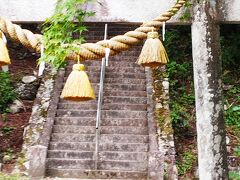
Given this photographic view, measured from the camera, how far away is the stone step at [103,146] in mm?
6438

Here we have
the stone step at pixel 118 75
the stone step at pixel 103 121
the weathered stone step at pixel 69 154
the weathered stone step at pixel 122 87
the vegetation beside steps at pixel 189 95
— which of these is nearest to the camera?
the weathered stone step at pixel 69 154

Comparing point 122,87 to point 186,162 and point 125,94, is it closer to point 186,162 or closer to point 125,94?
point 125,94

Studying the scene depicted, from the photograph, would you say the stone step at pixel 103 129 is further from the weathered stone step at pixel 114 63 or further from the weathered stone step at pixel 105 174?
the weathered stone step at pixel 114 63

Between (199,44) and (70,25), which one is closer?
(70,25)

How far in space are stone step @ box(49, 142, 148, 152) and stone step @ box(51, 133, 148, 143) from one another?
0.10 meters

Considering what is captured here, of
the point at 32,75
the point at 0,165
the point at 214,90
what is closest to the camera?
the point at 214,90

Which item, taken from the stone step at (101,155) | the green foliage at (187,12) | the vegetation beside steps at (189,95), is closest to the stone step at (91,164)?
the stone step at (101,155)

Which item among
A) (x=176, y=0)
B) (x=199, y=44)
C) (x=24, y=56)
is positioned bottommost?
(x=199, y=44)

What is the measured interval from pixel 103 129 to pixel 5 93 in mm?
2045

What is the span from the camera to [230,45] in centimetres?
848

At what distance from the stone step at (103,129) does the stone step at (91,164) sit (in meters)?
0.69

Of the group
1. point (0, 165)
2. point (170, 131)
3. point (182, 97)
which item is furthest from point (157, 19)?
point (182, 97)

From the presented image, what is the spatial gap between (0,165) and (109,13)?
3449 millimetres

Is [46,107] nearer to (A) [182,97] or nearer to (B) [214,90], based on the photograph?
(A) [182,97]
